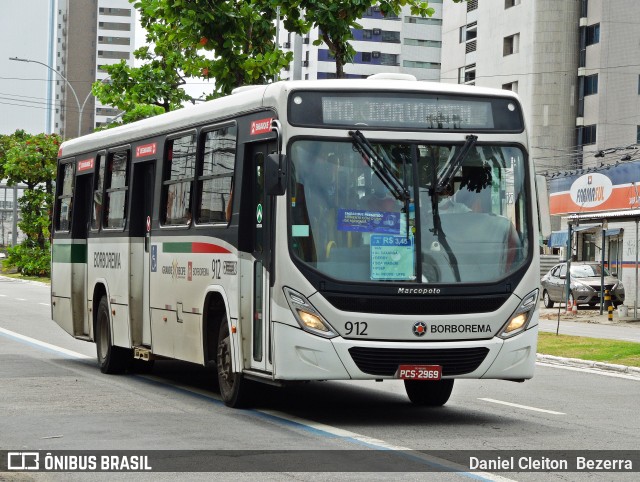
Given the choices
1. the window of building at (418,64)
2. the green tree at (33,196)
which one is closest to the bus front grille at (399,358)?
the green tree at (33,196)

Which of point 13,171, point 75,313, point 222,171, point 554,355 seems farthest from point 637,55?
point 222,171

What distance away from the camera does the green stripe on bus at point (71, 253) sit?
19.3 m

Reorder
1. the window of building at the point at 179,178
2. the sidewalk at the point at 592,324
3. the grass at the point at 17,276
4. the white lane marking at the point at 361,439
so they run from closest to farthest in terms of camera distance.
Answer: the white lane marking at the point at 361,439, the window of building at the point at 179,178, the sidewalk at the point at 592,324, the grass at the point at 17,276

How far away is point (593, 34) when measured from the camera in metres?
66.9

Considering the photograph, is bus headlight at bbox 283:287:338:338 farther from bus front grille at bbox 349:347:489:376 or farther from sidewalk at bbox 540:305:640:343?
sidewalk at bbox 540:305:640:343

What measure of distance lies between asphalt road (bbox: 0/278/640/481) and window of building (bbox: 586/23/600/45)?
163 ft

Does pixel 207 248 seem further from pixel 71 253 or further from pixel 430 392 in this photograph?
pixel 71 253

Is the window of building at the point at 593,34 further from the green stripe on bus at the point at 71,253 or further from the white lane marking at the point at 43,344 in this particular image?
the green stripe on bus at the point at 71,253

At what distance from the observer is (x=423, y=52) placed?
125750 millimetres

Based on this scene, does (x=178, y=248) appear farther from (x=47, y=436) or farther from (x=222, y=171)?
(x=47, y=436)

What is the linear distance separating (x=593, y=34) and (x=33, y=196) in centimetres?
2898

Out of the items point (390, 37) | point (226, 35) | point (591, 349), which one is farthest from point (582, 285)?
point (390, 37)

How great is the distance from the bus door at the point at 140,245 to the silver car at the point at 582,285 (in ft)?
92.4

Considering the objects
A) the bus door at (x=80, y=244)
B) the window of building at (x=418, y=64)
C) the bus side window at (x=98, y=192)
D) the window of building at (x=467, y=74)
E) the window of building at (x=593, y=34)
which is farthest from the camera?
the window of building at (x=418, y=64)
